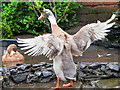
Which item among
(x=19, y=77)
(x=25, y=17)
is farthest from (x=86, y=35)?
(x=25, y=17)

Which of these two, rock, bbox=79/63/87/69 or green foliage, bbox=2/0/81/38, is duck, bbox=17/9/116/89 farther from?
green foliage, bbox=2/0/81/38

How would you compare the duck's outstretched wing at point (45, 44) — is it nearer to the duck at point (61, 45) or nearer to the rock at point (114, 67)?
the duck at point (61, 45)

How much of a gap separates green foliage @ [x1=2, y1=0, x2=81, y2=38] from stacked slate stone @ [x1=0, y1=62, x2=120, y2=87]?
131 inches

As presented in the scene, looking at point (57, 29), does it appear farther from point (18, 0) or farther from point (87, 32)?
point (18, 0)

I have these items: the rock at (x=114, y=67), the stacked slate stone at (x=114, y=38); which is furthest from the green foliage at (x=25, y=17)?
the rock at (x=114, y=67)

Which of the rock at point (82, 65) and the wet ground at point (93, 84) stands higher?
the rock at point (82, 65)

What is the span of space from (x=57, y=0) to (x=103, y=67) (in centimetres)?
403

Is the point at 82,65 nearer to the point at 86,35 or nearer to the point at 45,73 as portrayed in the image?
the point at 45,73

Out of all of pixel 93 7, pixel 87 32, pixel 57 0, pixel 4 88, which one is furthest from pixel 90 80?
pixel 93 7

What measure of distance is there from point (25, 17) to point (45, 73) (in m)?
3.76

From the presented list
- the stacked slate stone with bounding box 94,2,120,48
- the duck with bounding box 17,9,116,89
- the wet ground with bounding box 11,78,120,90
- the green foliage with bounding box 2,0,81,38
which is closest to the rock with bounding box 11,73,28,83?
the wet ground with bounding box 11,78,120,90

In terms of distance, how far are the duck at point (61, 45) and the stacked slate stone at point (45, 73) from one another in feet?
2.33

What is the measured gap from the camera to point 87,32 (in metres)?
2.48

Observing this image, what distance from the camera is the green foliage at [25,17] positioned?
21.4ft
